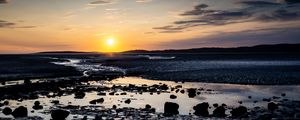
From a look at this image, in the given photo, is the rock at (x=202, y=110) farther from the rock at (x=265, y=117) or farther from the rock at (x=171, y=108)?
the rock at (x=265, y=117)

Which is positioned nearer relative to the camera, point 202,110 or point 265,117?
point 265,117

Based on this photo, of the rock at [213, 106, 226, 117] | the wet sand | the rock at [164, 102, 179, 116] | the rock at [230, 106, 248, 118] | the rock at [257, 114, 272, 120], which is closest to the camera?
the rock at [257, 114, 272, 120]

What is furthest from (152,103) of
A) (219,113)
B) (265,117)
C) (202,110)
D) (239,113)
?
(265,117)

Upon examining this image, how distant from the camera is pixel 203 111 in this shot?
76.6 ft

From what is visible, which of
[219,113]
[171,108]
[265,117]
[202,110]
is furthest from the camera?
[171,108]

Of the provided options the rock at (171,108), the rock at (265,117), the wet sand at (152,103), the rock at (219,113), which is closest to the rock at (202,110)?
the wet sand at (152,103)

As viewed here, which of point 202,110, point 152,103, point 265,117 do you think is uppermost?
point 202,110

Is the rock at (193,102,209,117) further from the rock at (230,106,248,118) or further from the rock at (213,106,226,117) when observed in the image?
the rock at (230,106,248,118)

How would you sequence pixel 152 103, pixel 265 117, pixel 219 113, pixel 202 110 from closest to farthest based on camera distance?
1. pixel 265 117
2. pixel 219 113
3. pixel 202 110
4. pixel 152 103

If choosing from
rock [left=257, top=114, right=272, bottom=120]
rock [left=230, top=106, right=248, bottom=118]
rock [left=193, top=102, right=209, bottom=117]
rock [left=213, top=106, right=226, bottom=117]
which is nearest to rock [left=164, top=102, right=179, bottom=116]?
rock [left=193, top=102, right=209, bottom=117]

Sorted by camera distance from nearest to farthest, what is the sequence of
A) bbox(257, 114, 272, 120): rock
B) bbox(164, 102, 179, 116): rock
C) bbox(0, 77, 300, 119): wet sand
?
bbox(257, 114, 272, 120): rock → bbox(0, 77, 300, 119): wet sand → bbox(164, 102, 179, 116): rock

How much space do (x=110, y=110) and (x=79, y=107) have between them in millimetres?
2874

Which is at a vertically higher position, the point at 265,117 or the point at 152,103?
the point at 265,117

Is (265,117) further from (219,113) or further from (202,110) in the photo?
(202,110)
